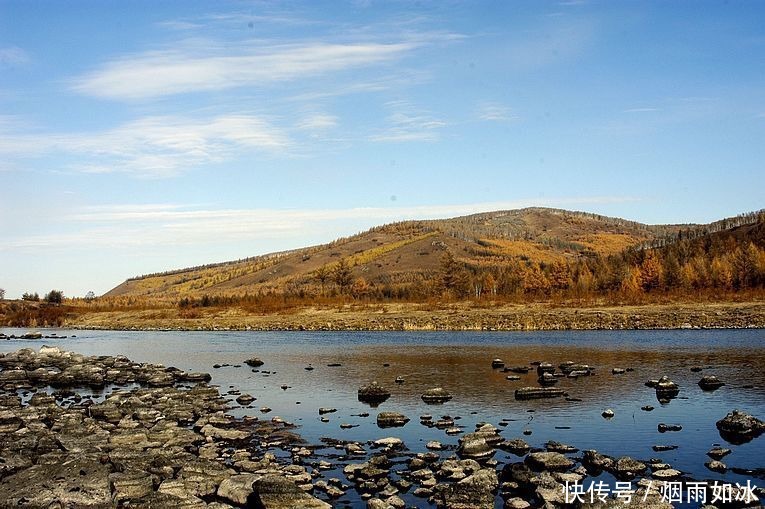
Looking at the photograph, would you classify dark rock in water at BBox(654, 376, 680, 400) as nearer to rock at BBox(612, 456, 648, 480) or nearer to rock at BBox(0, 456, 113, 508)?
rock at BBox(612, 456, 648, 480)

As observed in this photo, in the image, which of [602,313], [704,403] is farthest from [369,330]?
[704,403]

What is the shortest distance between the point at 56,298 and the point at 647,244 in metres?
147

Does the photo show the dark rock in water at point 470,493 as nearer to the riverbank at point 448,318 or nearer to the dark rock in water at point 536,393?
the dark rock in water at point 536,393

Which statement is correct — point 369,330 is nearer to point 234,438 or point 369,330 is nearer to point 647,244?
point 234,438

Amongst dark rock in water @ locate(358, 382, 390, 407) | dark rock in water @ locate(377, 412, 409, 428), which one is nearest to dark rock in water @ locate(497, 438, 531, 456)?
dark rock in water @ locate(377, 412, 409, 428)

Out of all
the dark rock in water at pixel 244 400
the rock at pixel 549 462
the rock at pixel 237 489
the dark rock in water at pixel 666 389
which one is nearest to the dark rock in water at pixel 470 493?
the rock at pixel 549 462

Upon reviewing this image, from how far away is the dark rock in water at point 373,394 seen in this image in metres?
36.8

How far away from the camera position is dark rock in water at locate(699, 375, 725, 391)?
3750 cm

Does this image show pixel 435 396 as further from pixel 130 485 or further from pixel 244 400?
pixel 130 485

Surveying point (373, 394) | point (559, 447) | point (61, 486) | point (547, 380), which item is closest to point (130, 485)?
point (61, 486)

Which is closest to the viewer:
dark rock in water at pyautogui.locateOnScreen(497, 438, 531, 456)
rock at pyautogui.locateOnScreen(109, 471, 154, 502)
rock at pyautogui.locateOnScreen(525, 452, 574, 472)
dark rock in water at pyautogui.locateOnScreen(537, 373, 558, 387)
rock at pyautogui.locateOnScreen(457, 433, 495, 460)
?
rock at pyautogui.locateOnScreen(109, 471, 154, 502)

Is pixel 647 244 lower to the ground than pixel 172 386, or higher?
higher

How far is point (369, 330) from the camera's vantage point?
91.9 metres

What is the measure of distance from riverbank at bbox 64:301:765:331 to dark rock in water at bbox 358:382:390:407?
48.2m
